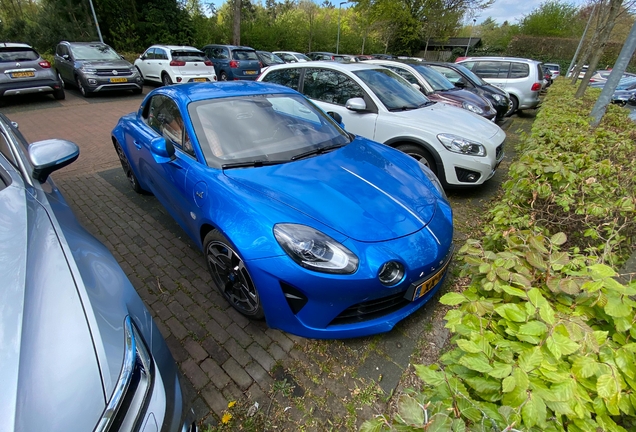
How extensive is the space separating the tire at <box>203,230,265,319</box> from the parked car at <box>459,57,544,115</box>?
1005 centimetres

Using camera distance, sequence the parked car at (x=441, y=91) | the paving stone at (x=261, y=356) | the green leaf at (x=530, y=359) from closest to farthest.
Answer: the green leaf at (x=530, y=359)
the paving stone at (x=261, y=356)
the parked car at (x=441, y=91)

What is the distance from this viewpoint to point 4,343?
0.94m

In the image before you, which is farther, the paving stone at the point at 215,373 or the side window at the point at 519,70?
the side window at the point at 519,70

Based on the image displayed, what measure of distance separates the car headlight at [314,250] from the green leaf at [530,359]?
86 cm

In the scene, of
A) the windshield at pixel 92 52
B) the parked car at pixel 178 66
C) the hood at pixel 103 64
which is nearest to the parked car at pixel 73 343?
the hood at pixel 103 64

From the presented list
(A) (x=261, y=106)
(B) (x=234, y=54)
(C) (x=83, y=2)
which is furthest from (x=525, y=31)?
(A) (x=261, y=106)

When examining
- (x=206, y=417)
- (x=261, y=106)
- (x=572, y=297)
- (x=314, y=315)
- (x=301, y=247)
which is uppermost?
(x=261, y=106)

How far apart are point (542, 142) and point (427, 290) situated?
261cm

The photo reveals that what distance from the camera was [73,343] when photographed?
99 centimetres

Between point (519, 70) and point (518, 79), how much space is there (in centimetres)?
38

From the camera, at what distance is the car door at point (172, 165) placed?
245 cm

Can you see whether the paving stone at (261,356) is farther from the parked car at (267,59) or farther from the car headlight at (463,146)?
the parked car at (267,59)

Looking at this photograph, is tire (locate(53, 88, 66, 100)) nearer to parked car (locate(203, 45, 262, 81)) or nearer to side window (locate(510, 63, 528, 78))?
parked car (locate(203, 45, 262, 81))

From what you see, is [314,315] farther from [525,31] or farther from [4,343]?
[525,31]
